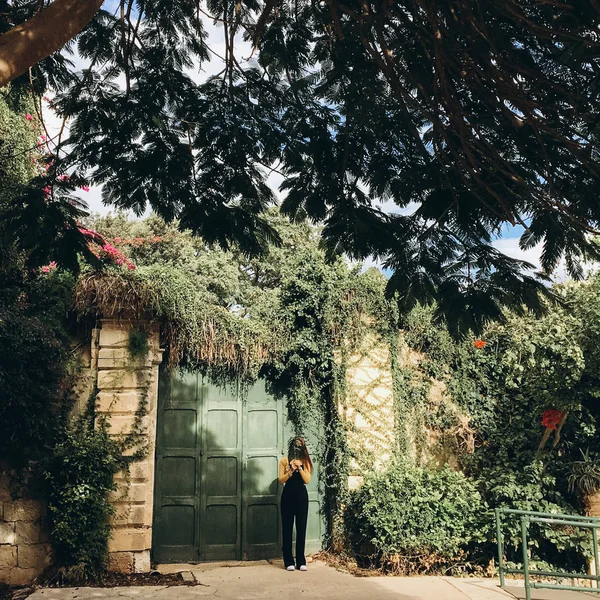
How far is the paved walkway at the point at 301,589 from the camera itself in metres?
5.99

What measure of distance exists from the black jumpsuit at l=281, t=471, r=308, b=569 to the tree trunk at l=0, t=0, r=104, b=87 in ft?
17.9

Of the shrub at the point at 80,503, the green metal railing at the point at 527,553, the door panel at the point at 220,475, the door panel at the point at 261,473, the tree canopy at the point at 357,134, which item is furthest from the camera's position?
the door panel at the point at 261,473

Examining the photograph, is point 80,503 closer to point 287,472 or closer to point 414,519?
point 287,472

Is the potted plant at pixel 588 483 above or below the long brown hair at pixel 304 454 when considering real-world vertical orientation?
below

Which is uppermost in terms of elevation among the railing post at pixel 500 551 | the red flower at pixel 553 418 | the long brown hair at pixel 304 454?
the red flower at pixel 553 418

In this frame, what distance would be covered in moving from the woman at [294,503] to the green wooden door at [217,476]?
2.91ft

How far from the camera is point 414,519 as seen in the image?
7508 millimetres

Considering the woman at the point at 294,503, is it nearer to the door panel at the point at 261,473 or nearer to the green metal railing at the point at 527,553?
the door panel at the point at 261,473

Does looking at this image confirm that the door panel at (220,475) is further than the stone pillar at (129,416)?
Yes

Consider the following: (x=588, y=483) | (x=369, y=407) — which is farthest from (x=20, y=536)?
(x=588, y=483)

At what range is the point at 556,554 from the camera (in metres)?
7.84

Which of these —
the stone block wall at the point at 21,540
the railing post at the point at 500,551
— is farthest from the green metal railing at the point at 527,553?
the stone block wall at the point at 21,540

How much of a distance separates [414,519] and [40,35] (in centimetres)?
647

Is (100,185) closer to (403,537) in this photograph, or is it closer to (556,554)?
(403,537)
